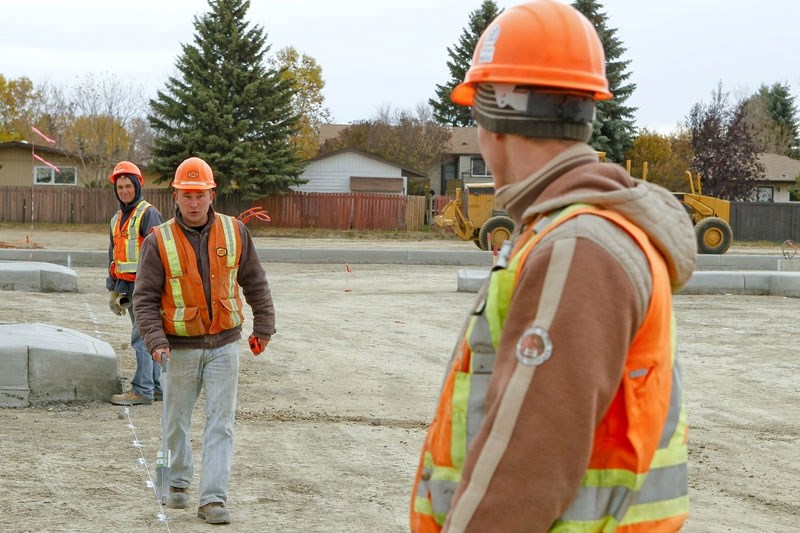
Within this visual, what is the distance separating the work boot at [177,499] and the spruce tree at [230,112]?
3936 centimetres

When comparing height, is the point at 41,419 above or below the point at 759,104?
below

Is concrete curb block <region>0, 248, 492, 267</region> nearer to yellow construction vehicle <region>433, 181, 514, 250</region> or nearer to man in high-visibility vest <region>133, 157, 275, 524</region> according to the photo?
yellow construction vehicle <region>433, 181, 514, 250</region>

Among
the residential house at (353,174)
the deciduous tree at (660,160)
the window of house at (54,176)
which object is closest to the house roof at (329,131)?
the residential house at (353,174)

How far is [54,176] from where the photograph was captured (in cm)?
5688

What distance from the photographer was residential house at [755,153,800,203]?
67.1 m

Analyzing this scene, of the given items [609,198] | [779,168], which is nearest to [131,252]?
[609,198]

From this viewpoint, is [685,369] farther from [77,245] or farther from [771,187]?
[771,187]

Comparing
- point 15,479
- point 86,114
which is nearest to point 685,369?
point 15,479

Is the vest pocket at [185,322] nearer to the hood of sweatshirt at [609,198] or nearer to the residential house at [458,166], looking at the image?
the hood of sweatshirt at [609,198]

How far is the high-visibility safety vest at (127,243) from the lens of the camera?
979cm

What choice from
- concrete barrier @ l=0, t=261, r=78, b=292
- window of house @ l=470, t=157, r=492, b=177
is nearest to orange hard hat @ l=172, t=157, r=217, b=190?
concrete barrier @ l=0, t=261, r=78, b=292

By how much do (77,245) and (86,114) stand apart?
30341 mm

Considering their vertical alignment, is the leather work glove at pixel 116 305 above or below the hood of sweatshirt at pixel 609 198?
below

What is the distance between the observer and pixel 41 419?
8.92 meters
